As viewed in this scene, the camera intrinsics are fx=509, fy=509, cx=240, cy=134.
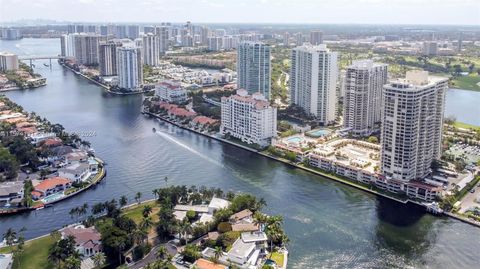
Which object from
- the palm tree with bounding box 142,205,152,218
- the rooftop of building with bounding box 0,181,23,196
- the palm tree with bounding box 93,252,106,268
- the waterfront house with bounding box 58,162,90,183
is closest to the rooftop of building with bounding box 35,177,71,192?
the waterfront house with bounding box 58,162,90,183

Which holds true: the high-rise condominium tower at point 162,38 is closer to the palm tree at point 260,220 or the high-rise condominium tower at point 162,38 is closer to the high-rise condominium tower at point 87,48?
the high-rise condominium tower at point 87,48

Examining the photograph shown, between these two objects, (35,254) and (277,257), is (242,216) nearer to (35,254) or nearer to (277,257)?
(277,257)

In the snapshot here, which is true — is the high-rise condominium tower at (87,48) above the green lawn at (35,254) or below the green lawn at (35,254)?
above

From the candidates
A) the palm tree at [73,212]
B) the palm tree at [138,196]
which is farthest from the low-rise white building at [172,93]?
the palm tree at [73,212]

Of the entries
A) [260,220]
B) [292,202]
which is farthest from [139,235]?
[292,202]

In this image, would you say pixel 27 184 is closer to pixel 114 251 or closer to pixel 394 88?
pixel 114 251
